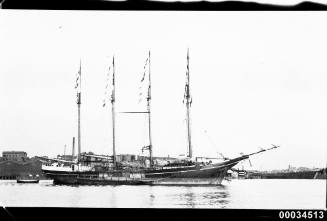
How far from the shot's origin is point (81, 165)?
818 inches

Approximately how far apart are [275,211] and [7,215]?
269cm

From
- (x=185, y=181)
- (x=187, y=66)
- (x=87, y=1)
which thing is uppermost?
(x=87, y=1)

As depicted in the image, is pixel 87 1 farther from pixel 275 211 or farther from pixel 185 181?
pixel 185 181

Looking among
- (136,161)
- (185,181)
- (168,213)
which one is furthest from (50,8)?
(136,161)

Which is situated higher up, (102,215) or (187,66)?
(187,66)

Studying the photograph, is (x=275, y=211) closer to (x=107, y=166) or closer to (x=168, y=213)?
(x=168, y=213)

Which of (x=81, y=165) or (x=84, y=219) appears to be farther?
(x=81, y=165)

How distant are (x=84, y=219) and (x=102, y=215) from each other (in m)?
0.19

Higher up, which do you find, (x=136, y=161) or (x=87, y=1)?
(x=87, y=1)

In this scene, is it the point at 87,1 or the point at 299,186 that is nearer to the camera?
the point at 87,1

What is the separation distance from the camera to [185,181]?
1794 cm

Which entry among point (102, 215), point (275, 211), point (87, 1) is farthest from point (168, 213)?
point (87, 1)

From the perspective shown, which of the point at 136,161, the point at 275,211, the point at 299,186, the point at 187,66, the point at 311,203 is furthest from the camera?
the point at 136,161

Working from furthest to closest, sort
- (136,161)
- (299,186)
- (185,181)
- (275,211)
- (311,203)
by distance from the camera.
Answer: (136,161), (185,181), (299,186), (311,203), (275,211)
